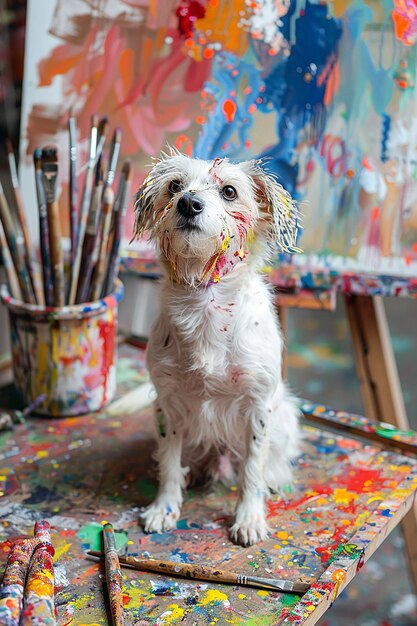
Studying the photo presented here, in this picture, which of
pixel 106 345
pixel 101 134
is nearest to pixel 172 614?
pixel 106 345

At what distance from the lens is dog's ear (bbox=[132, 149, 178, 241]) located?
0.98 metres

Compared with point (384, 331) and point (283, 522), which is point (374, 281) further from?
point (283, 522)

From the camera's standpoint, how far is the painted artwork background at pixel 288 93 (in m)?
1.22

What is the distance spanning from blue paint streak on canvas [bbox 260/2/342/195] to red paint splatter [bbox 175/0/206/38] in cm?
17

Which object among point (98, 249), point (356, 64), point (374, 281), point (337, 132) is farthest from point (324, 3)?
point (98, 249)

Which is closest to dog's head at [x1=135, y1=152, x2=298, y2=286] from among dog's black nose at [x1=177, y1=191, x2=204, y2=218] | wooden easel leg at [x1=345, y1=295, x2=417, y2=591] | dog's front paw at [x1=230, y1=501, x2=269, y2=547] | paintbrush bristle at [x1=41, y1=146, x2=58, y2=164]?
dog's black nose at [x1=177, y1=191, x2=204, y2=218]

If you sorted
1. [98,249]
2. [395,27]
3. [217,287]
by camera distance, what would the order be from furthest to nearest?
1. [98,249]
2. [395,27]
3. [217,287]

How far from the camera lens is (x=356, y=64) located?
4.04 feet

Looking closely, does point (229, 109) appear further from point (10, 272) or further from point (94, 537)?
point (94, 537)

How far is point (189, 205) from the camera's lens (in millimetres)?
893

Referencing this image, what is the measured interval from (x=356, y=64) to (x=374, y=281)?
383mm

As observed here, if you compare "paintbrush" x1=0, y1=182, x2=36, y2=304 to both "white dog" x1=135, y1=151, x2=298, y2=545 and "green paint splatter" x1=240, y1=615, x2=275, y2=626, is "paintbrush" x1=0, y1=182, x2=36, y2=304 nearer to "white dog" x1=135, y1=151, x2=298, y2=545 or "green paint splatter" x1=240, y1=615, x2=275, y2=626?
"white dog" x1=135, y1=151, x2=298, y2=545

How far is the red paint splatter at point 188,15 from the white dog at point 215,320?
1.49 ft

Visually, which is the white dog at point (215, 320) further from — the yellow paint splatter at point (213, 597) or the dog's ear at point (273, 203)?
the yellow paint splatter at point (213, 597)
